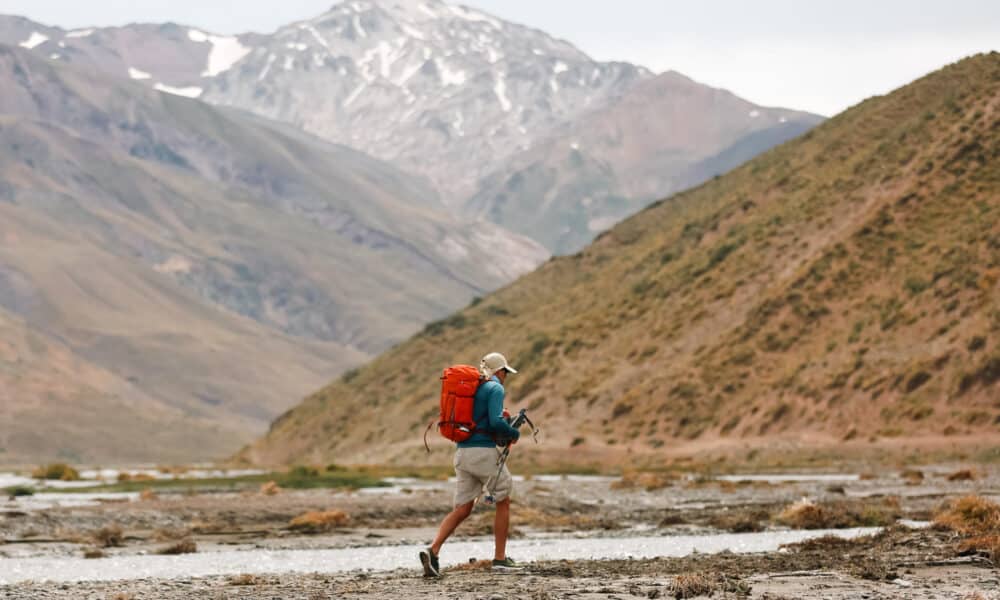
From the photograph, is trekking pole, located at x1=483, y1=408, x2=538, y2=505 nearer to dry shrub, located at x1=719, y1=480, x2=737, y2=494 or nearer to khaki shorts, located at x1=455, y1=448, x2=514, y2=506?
khaki shorts, located at x1=455, y1=448, x2=514, y2=506

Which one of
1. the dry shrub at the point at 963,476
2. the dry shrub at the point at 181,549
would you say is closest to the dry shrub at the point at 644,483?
the dry shrub at the point at 963,476

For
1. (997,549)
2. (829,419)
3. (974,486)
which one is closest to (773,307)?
(829,419)

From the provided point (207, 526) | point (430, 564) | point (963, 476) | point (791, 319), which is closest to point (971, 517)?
point (430, 564)

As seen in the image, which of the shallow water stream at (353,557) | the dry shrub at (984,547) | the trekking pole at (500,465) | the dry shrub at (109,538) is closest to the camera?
the trekking pole at (500,465)

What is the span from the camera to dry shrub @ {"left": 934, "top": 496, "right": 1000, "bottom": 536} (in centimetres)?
2438

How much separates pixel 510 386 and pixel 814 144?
99.4 ft

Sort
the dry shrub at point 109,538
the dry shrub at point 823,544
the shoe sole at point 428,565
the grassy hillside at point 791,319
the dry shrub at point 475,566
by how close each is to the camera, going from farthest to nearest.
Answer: the grassy hillside at point 791,319 → the dry shrub at point 109,538 → the dry shrub at point 823,544 → the dry shrub at point 475,566 → the shoe sole at point 428,565

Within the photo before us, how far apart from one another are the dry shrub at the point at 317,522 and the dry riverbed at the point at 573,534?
4 centimetres

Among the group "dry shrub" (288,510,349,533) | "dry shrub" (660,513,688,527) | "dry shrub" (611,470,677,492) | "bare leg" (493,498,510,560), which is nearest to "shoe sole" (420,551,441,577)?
"bare leg" (493,498,510,560)

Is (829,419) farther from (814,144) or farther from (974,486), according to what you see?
(814,144)

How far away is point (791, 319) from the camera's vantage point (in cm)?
8331

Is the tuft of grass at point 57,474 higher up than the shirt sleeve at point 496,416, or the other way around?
the shirt sleeve at point 496,416

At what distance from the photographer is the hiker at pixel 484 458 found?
1927 cm

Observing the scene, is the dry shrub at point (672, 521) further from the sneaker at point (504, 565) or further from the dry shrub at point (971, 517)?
the sneaker at point (504, 565)
